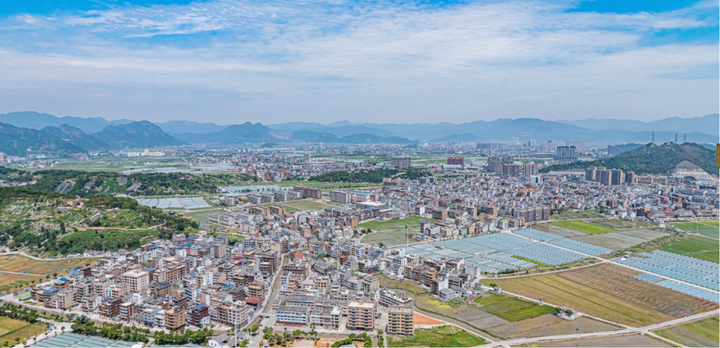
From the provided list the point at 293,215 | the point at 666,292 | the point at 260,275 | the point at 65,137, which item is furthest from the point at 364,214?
the point at 65,137

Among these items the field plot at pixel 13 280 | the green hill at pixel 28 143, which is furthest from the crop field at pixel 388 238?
the green hill at pixel 28 143

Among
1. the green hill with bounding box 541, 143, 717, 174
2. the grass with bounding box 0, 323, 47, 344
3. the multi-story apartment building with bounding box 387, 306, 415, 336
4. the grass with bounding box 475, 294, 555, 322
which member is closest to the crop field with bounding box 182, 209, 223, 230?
the grass with bounding box 0, 323, 47, 344

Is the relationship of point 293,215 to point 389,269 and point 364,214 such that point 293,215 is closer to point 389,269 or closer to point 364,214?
point 364,214

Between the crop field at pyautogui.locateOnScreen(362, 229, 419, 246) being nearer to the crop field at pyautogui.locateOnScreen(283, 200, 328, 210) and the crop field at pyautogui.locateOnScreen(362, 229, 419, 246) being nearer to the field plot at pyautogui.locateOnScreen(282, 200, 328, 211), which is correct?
the field plot at pyautogui.locateOnScreen(282, 200, 328, 211)

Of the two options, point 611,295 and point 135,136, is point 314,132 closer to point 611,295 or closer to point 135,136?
point 135,136

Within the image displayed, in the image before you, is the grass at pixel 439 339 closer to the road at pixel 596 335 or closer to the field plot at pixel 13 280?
the road at pixel 596 335
